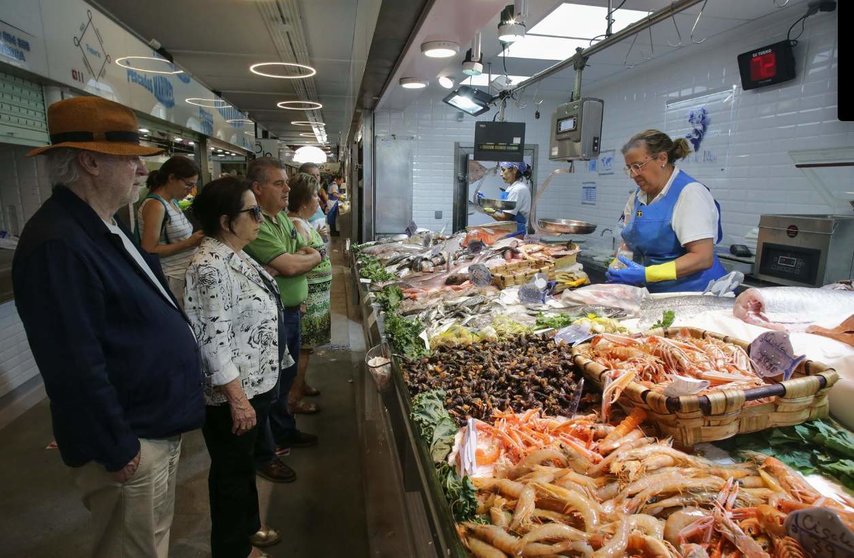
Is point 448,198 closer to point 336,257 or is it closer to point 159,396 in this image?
point 336,257

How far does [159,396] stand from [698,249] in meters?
3.31

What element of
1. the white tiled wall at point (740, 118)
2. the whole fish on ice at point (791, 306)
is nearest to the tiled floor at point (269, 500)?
the whole fish on ice at point (791, 306)

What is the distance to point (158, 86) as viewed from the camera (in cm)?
700

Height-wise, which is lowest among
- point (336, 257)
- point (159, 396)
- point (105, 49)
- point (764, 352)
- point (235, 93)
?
point (336, 257)

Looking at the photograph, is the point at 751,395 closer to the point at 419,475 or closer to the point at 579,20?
the point at 419,475

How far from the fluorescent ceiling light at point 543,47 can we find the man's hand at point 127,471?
575 cm

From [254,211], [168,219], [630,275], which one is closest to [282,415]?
[168,219]

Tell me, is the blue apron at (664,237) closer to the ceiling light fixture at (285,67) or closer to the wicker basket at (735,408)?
the wicker basket at (735,408)

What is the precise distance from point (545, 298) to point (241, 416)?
220 centimetres

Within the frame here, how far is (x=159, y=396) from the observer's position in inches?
71.8

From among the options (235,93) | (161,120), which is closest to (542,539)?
(161,120)

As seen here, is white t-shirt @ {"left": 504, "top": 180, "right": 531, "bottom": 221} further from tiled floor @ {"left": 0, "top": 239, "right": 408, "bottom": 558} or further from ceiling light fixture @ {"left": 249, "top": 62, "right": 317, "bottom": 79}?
tiled floor @ {"left": 0, "top": 239, "right": 408, "bottom": 558}

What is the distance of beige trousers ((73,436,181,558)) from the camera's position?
1812mm

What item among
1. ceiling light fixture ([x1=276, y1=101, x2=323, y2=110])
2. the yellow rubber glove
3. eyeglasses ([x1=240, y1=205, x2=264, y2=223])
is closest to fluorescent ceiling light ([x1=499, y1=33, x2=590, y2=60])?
the yellow rubber glove
